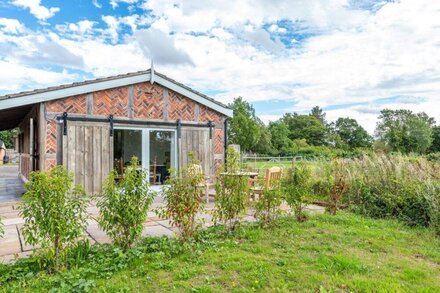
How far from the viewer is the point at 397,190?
6.39 m

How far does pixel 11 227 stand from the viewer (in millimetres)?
5078

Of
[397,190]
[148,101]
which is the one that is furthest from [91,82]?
[397,190]

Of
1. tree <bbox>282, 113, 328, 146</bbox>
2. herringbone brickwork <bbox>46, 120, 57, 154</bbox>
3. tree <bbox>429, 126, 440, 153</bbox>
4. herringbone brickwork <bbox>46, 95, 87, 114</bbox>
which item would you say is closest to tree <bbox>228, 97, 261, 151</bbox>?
tree <bbox>282, 113, 328, 146</bbox>

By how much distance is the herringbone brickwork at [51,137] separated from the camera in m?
7.56

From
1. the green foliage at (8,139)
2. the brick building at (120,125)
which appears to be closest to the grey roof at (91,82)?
the brick building at (120,125)

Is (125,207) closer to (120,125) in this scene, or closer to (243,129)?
(120,125)

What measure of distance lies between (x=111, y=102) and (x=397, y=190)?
7394 mm

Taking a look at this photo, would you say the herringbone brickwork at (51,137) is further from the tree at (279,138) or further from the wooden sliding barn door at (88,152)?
the tree at (279,138)

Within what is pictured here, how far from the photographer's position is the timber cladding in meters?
7.73

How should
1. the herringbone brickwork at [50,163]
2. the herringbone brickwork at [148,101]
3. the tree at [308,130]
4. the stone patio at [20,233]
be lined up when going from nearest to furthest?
the stone patio at [20,233], the herringbone brickwork at [50,163], the herringbone brickwork at [148,101], the tree at [308,130]

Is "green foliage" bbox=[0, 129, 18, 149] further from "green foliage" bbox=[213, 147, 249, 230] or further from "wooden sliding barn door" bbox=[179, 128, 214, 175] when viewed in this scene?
"green foliage" bbox=[213, 147, 249, 230]

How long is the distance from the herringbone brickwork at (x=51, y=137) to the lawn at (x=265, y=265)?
4927mm

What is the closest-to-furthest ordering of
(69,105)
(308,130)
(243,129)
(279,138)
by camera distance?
(69,105) → (243,129) → (279,138) → (308,130)

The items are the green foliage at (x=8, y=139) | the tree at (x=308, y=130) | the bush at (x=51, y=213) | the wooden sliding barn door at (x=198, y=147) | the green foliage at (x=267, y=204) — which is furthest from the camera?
the tree at (x=308, y=130)
